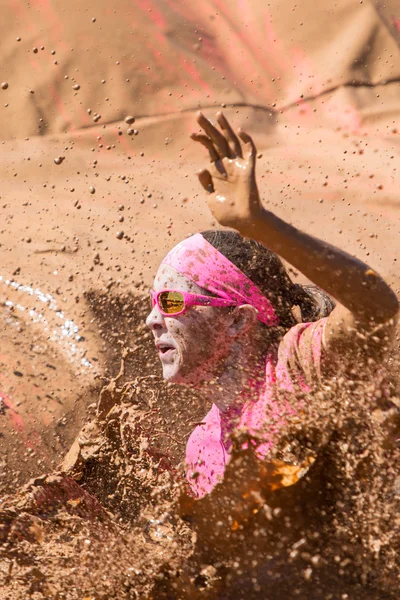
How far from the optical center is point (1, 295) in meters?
4.04

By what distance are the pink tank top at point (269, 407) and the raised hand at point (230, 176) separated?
436 millimetres

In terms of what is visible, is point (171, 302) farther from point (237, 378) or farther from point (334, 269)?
point (334, 269)

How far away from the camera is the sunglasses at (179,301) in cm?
219

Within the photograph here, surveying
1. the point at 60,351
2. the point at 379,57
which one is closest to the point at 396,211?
the point at 379,57

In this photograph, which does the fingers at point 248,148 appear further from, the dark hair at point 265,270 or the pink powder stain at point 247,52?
the pink powder stain at point 247,52

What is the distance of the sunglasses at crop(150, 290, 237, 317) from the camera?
7.20 feet

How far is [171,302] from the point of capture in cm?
222

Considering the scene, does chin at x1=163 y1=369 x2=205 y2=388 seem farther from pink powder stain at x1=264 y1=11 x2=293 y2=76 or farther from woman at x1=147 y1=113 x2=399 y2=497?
pink powder stain at x1=264 y1=11 x2=293 y2=76

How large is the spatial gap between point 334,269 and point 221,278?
1.85ft

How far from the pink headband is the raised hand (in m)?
0.45

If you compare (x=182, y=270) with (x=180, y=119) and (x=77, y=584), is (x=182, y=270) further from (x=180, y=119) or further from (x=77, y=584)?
(x=180, y=119)

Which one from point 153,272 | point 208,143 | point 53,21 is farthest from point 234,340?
point 53,21

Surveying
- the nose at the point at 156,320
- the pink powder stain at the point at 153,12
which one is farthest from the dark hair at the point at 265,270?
the pink powder stain at the point at 153,12

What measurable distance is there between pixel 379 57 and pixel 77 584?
4287 mm
